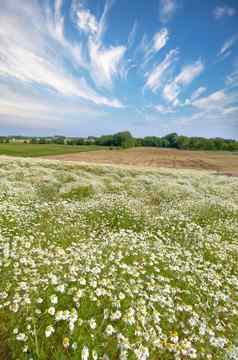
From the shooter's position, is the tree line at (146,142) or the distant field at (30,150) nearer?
the distant field at (30,150)

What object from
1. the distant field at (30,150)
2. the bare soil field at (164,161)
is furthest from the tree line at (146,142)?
the bare soil field at (164,161)

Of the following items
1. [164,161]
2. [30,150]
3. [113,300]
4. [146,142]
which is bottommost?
[146,142]

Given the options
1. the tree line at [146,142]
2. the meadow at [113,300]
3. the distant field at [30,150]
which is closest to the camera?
the meadow at [113,300]

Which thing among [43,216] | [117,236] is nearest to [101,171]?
[43,216]

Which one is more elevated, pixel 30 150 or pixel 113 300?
pixel 113 300

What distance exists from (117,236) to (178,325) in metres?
2.46

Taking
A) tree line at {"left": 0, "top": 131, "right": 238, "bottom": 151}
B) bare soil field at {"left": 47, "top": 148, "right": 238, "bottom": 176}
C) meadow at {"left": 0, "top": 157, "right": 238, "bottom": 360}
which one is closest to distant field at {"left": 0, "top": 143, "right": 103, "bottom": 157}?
bare soil field at {"left": 47, "top": 148, "right": 238, "bottom": 176}

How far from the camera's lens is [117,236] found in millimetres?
5125

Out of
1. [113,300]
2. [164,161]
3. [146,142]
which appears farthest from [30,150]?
[146,142]

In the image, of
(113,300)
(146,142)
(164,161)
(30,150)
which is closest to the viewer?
(113,300)

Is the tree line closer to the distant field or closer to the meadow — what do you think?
the distant field

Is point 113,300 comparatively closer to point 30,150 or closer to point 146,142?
point 30,150

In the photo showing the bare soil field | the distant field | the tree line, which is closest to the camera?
the bare soil field

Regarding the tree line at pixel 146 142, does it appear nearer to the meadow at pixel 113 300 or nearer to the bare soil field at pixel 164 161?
the bare soil field at pixel 164 161
